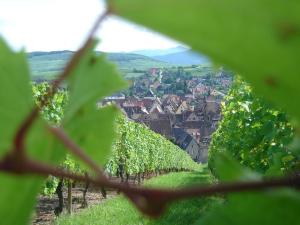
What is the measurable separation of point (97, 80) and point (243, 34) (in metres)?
0.12

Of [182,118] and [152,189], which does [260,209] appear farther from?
[182,118]

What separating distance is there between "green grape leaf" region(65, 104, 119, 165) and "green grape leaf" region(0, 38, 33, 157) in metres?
0.06

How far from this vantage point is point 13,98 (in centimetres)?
33

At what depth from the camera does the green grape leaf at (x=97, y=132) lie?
0.38 meters

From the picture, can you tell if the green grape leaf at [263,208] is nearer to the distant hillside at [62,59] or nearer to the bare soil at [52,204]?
the bare soil at [52,204]

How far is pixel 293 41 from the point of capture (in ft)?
0.81

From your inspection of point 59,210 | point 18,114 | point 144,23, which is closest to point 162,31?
point 144,23

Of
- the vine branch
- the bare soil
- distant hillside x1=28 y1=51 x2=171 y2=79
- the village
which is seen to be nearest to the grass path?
the bare soil

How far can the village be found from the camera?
57531mm

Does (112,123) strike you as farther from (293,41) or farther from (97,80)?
(293,41)

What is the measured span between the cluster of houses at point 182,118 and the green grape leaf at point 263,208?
52402 mm

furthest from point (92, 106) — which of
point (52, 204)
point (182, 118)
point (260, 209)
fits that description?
point (182, 118)

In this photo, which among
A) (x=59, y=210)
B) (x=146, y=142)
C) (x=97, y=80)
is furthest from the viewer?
(x=146, y=142)

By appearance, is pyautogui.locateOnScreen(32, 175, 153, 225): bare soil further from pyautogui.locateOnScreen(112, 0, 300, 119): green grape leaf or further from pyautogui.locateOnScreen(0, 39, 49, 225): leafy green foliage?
pyautogui.locateOnScreen(112, 0, 300, 119): green grape leaf
